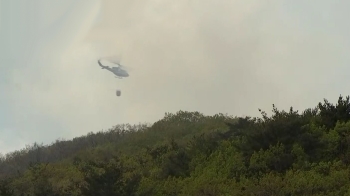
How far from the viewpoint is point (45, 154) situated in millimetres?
90500

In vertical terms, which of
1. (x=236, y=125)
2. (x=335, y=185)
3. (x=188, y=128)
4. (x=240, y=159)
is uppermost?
(x=188, y=128)

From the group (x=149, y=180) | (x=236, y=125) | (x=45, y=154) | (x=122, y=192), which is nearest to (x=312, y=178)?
(x=122, y=192)

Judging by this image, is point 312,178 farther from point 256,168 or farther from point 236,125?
Result: point 236,125

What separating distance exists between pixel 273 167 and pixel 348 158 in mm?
2458

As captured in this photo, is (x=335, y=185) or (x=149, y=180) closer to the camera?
(x=335, y=185)

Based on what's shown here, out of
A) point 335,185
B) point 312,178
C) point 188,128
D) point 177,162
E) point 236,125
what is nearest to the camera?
point 335,185

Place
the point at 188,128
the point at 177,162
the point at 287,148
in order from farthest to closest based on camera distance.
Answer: the point at 188,128 < the point at 177,162 < the point at 287,148

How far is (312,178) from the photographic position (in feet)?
50.5

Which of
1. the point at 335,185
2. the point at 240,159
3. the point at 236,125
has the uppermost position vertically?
the point at 236,125

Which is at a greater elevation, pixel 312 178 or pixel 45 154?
pixel 45 154

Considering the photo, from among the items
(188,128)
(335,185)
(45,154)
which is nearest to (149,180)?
(335,185)

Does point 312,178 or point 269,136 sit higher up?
point 269,136

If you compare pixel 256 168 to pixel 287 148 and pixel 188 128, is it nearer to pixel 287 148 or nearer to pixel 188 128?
pixel 287 148

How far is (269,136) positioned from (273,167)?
5.83 feet
